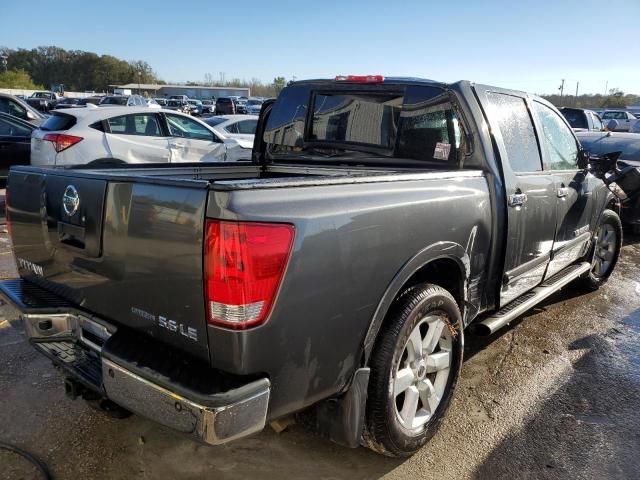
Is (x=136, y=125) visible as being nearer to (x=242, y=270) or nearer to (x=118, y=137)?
(x=118, y=137)

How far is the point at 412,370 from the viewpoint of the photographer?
276 cm

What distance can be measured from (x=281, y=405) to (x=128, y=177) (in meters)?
1.11

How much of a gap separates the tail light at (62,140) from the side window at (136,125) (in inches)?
24.5

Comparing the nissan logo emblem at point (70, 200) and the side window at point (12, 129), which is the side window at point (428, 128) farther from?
the side window at point (12, 129)

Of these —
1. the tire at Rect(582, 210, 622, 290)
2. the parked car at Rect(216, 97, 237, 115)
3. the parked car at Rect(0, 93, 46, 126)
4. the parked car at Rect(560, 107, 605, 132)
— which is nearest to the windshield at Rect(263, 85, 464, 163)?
the tire at Rect(582, 210, 622, 290)

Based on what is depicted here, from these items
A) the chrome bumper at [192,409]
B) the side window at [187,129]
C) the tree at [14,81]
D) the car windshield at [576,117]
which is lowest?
the chrome bumper at [192,409]

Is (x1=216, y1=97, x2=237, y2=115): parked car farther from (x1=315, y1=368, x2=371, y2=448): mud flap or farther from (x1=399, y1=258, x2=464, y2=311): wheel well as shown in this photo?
(x1=315, y1=368, x2=371, y2=448): mud flap

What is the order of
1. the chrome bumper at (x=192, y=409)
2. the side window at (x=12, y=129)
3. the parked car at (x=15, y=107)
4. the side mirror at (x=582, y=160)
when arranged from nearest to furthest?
the chrome bumper at (x=192, y=409) < the side mirror at (x=582, y=160) < the side window at (x=12, y=129) < the parked car at (x=15, y=107)

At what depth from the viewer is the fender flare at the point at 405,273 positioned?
237cm

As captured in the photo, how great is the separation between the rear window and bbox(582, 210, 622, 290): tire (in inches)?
295

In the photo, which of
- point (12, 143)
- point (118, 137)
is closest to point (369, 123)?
point (118, 137)

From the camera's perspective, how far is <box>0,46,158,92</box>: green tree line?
375ft

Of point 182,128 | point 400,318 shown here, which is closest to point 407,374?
point 400,318

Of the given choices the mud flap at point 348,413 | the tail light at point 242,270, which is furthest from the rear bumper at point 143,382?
the mud flap at point 348,413
